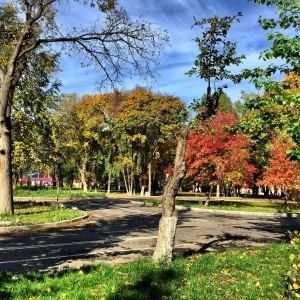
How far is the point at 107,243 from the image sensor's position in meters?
10.1

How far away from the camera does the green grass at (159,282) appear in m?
4.83

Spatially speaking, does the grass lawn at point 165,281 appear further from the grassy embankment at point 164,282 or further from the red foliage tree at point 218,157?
the red foliage tree at point 218,157

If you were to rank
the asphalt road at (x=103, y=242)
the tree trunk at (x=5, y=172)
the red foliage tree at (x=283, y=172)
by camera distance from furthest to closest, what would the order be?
the red foliage tree at (x=283, y=172) → the tree trunk at (x=5, y=172) → the asphalt road at (x=103, y=242)

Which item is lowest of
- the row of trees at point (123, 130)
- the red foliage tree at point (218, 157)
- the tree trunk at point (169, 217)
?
the tree trunk at point (169, 217)

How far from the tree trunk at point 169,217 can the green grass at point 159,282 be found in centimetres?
30

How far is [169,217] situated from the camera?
741 cm

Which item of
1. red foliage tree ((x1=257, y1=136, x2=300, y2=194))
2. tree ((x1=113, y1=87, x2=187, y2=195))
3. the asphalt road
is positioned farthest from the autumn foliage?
tree ((x1=113, y1=87, x2=187, y2=195))

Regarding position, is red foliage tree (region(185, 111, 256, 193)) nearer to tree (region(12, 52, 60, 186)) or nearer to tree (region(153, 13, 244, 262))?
tree (region(12, 52, 60, 186))

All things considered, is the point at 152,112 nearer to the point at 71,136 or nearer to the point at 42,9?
the point at 71,136

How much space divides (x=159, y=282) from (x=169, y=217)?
204 centimetres

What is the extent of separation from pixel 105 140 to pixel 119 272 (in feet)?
136

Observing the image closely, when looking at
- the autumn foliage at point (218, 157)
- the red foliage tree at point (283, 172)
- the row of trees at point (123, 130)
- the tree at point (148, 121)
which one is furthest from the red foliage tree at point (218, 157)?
the tree at point (148, 121)

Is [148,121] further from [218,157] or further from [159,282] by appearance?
[159,282]

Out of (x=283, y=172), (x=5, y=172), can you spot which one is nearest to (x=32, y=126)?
(x=5, y=172)
